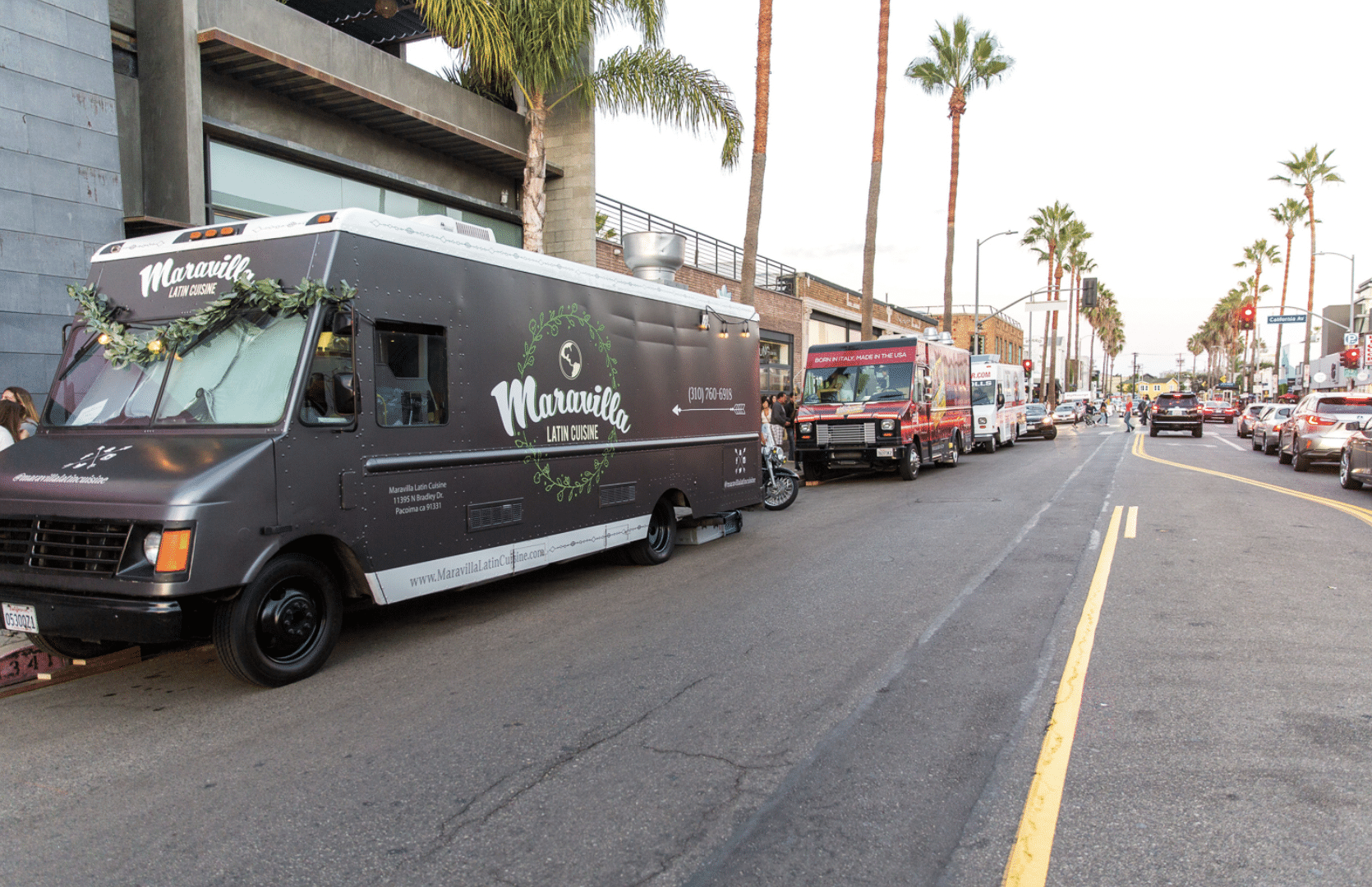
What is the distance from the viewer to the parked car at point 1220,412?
5747 centimetres

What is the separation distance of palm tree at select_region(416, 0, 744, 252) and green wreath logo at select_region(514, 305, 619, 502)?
252 inches

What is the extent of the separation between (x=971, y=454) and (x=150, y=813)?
91.1 ft

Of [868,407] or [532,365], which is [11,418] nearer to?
[532,365]

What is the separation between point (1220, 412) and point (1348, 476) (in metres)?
47.3

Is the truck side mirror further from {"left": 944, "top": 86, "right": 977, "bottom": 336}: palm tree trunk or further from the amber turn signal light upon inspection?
{"left": 944, "top": 86, "right": 977, "bottom": 336}: palm tree trunk

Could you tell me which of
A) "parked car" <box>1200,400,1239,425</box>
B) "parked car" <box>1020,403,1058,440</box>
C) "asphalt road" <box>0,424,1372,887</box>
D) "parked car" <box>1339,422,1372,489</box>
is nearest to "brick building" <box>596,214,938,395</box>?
"parked car" <box>1020,403,1058,440</box>

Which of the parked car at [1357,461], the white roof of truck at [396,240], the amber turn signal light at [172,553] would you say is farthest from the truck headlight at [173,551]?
the parked car at [1357,461]

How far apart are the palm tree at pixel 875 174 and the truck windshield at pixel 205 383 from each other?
21346 mm

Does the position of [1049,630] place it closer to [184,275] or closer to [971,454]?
[184,275]

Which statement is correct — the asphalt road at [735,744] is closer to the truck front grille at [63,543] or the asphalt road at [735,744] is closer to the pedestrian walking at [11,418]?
the truck front grille at [63,543]

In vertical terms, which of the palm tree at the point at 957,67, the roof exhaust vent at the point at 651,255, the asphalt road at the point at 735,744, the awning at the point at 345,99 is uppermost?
the palm tree at the point at 957,67

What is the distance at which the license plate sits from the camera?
5156 mm

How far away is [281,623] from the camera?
5.55 metres

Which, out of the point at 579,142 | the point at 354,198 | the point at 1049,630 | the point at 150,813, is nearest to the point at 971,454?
the point at 579,142
